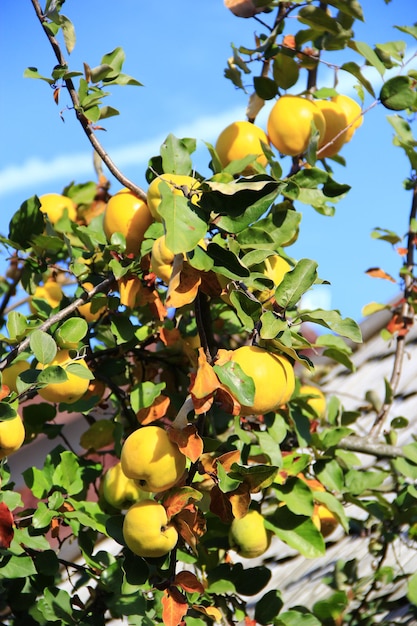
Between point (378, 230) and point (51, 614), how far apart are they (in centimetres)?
140

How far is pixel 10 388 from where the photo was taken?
4.75 ft

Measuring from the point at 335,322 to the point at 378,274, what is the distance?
113cm

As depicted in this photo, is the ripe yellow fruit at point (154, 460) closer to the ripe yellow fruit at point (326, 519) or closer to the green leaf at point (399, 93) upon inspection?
the ripe yellow fruit at point (326, 519)

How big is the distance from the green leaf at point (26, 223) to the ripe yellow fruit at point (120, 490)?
0.51 meters

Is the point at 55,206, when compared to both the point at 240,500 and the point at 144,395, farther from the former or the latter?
the point at 240,500

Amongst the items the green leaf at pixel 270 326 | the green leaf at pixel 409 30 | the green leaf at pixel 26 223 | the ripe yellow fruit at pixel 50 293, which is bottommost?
the green leaf at pixel 270 326

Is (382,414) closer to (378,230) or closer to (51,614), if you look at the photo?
(378,230)

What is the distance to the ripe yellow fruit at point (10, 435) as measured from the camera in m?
1.28

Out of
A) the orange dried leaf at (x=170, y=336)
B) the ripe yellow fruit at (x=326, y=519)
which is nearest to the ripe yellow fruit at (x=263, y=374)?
the orange dried leaf at (x=170, y=336)

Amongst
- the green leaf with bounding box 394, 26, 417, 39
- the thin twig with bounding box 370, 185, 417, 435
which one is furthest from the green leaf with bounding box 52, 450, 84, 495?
the green leaf with bounding box 394, 26, 417, 39

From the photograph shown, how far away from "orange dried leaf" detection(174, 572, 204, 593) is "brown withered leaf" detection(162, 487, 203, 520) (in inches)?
4.7

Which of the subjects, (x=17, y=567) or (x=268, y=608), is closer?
(x=17, y=567)

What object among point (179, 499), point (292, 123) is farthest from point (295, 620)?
A: point (292, 123)

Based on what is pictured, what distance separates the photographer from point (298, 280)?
3.99 ft
